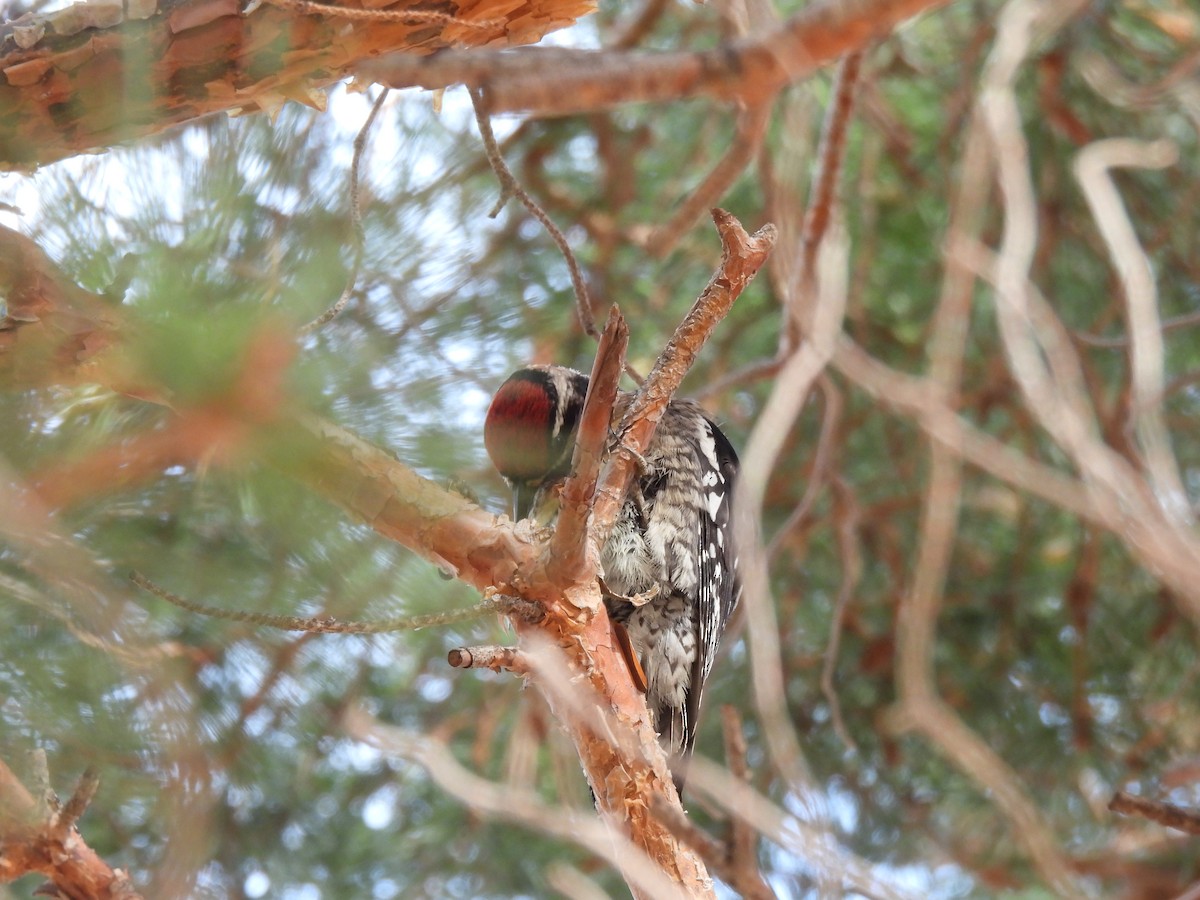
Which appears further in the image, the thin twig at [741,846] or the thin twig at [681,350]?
the thin twig at [681,350]

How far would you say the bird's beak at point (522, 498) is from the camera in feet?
8.10

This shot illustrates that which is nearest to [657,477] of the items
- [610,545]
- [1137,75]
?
[610,545]

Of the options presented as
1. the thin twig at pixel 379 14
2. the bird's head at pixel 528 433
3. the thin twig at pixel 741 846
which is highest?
the bird's head at pixel 528 433

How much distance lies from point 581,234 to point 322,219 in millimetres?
2951

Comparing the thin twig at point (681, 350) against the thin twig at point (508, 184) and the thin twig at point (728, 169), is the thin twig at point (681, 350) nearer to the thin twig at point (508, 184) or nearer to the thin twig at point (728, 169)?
the thin twig at point (508, 184)

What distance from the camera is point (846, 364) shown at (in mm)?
1745

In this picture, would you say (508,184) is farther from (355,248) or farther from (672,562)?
(672,562)

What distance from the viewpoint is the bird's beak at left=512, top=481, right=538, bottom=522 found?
247 cm

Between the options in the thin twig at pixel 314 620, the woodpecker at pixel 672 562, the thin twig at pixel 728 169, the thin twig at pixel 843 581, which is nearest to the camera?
the thin twig at pixel 314 620

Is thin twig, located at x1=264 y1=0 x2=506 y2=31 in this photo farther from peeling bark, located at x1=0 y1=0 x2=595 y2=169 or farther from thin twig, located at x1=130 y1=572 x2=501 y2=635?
thin twig, located at x1=130 y1=572 x2=501 y2=635

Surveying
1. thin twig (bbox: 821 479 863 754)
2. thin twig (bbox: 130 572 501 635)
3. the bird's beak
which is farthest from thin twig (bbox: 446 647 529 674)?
thin twig (bbox: 821 479 863 754)

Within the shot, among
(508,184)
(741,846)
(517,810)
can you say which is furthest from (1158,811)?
(508,184)

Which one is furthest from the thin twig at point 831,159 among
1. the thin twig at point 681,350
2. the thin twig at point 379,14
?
the thin twig at point 379,14

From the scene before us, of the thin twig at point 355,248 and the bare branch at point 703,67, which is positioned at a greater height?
the bare branch at point 703,67
